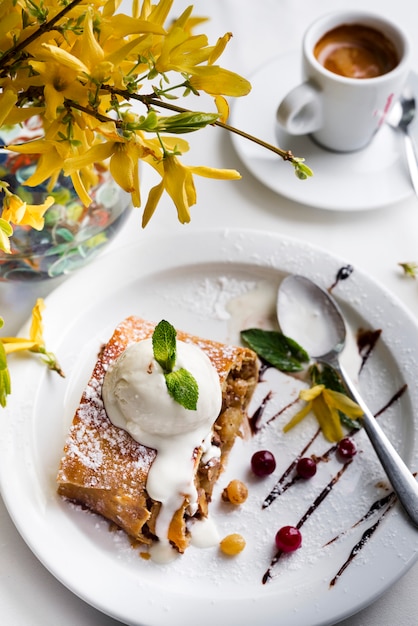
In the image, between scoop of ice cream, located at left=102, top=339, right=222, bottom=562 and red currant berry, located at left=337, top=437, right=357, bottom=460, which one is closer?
scoop of ice cream, located at left=102, top=339, right=222, bottom=562

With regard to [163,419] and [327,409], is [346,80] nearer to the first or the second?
[327,409]

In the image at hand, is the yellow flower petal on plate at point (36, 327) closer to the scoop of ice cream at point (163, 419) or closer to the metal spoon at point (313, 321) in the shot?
the scoop of ice cream at point (163, 419)

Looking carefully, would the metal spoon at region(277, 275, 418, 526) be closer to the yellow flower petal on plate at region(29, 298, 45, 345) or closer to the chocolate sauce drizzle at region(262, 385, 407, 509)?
the chocolate sauce drizzle at region(262, 385, 407, 509)

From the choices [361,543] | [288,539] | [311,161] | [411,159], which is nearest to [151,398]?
[288,539]

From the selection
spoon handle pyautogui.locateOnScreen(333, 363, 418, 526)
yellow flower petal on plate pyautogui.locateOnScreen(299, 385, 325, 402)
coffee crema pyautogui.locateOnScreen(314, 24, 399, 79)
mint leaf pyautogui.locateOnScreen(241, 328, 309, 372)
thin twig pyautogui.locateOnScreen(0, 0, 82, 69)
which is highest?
thin twig pyautogui.locateOnScreen(0, 0, 82, 69)

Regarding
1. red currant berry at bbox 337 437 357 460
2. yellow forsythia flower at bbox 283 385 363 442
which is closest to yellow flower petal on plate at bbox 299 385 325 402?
yellow forsythia flower at bbox 283 385 363 442

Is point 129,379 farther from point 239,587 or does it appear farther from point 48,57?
point 48,57
